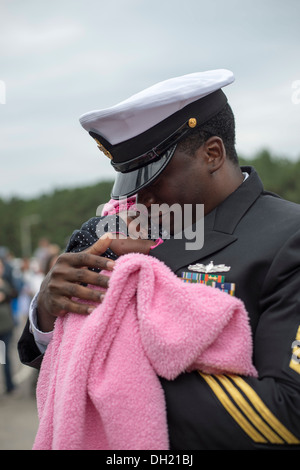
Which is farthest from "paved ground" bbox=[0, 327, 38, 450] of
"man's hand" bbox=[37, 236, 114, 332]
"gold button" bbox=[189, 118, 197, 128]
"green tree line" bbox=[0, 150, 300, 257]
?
"green tree line" bbox=[0, 150, 300, 257]

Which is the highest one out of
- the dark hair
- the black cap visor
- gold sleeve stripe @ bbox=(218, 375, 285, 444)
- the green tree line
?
the dark hair

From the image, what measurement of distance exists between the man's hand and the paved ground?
4389 mm

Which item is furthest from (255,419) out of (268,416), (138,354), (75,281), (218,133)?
(218,133)

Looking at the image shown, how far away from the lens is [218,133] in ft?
6.52

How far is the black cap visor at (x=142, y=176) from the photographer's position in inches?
75.1

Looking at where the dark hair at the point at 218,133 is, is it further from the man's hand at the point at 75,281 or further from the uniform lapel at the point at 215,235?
the man's hand at the point at 75,281

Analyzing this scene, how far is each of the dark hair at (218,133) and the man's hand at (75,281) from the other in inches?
18.2

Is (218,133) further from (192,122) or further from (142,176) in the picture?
(142,176)

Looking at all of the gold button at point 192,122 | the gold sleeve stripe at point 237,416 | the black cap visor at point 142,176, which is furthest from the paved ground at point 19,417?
the gold button at point 192,122

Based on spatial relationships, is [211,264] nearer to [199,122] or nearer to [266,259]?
[266,259]

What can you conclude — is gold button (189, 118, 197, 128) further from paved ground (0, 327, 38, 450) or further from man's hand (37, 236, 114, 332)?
paved ground (0, 327, 38, 450)

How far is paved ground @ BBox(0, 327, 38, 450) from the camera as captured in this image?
6.06 m

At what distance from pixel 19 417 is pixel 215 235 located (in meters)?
6.18

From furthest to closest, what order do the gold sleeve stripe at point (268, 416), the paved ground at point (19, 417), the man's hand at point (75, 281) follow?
1. the paved ground at point (19, 417)
2. the man's hand at point (75, 281)
3. the gold sleeve stripe at point (268, 416)
